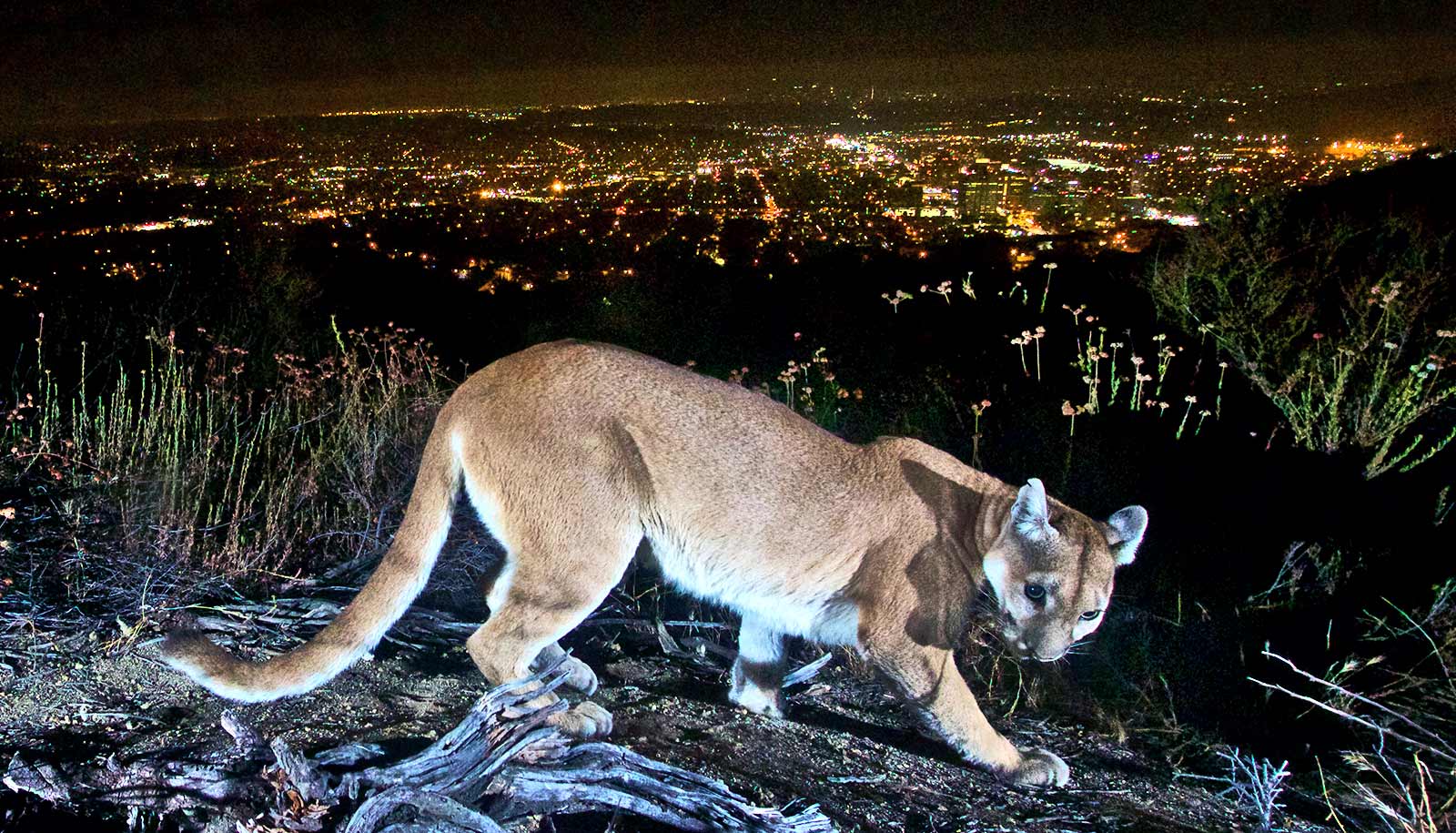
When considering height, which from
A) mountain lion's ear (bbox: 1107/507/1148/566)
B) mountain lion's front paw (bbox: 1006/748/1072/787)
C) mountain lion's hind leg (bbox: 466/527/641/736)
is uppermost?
mountain lion's ear (bbox: 1107/507/1148/566)

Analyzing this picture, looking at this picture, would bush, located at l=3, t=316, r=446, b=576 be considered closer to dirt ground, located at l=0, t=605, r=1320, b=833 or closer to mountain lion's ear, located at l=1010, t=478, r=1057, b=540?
dirt ground, located at l=0, t=605, r=1320, b=833

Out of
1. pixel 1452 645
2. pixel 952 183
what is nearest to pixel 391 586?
pixel 1452 645

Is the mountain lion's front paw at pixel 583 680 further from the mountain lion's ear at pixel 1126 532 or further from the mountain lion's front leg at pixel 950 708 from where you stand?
the mountain lion's ear at pixel 1126 532

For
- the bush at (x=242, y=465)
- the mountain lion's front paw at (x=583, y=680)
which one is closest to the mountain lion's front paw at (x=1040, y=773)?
the mountain lion's front paw at (x=583, y=680)

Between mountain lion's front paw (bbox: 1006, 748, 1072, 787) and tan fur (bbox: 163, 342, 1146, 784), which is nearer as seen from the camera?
tan fur (bbox: 163, 342, 1146, 784)

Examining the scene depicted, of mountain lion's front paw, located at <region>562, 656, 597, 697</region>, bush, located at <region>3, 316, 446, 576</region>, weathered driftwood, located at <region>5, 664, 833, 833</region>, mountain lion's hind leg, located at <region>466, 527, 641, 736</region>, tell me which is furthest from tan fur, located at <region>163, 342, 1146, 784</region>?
bush, located at <region>3, 316, 446, 576</region>
